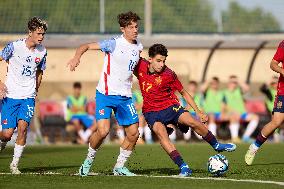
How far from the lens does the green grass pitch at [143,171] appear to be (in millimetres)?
11555

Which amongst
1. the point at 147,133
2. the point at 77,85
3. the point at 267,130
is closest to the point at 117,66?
the point at 267,130

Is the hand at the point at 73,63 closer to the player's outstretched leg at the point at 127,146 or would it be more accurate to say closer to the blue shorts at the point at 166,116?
the player's outstretched leg at the point at 127,146

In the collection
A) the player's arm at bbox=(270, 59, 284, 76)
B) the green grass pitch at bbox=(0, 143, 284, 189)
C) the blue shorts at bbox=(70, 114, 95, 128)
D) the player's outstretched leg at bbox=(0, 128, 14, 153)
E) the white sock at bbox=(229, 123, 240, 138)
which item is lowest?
the white sock at bbox=(229, 123, 240, 138)

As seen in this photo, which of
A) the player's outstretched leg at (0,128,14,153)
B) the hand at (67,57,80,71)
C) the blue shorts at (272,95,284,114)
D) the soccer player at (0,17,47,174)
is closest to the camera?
the hand at (67,57,80,71)

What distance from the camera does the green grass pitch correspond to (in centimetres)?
1155

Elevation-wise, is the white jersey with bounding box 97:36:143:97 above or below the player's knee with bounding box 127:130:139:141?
above

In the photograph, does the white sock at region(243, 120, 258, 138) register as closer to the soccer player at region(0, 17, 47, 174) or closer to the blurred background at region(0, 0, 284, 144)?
the blurred background at region(0, 0, 284, 144)

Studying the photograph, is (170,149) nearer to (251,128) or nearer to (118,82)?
(118,82)

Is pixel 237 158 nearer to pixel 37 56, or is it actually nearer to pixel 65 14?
pixel 37 56

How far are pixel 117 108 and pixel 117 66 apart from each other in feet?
1.92

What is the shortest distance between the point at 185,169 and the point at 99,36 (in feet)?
57.3

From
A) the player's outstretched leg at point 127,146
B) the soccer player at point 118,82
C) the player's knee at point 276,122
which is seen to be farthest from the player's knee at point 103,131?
the player's knee at point 276,122

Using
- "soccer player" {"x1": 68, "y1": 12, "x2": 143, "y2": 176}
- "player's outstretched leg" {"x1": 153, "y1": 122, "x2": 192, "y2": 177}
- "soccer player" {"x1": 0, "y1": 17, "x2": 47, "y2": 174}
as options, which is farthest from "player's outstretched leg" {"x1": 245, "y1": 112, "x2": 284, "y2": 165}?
"soccer player" {"x1": 0, "y1": 17, "x2": 47, "y2": 174}

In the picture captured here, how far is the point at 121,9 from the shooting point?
3133 centimetres
